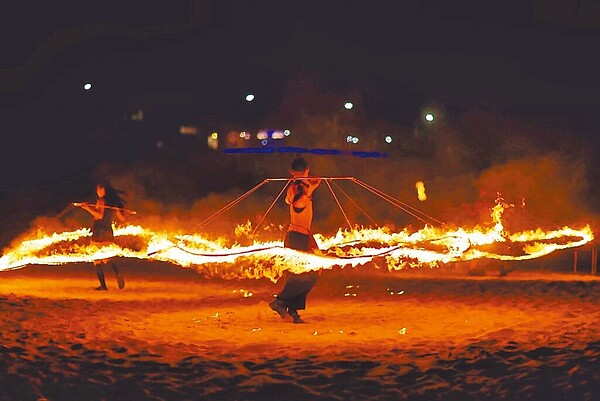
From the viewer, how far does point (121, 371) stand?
959 centimetres

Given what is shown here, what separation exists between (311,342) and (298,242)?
2045 mm

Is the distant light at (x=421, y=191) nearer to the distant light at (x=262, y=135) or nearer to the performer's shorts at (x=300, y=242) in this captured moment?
the performer's shorts at (x=300, y=242)

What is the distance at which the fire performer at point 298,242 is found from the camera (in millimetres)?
12789

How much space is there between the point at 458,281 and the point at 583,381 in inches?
365

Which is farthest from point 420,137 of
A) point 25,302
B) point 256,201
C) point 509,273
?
point 25,302

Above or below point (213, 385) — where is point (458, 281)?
above

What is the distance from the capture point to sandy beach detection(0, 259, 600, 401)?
28.9 ft

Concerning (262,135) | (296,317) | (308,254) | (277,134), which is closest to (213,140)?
(262,135)

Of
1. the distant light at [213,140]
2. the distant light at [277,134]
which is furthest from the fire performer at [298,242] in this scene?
the distant light at [213,140]

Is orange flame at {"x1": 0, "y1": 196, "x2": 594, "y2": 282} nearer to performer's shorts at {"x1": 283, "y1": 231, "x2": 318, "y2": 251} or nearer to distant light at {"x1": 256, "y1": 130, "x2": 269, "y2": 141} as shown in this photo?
performer's shorts at {"x1": 283, "y1": 231, "x2": 318, "y2": 251}

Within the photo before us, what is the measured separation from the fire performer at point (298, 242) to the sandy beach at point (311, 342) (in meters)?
0.34

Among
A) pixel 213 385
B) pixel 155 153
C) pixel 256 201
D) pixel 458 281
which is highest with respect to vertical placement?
pixel 155 153

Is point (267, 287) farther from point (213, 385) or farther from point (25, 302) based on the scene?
point (213, 385)

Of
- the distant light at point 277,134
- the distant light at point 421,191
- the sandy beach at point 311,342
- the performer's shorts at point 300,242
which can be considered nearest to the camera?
the sandy beach at point 311,342
